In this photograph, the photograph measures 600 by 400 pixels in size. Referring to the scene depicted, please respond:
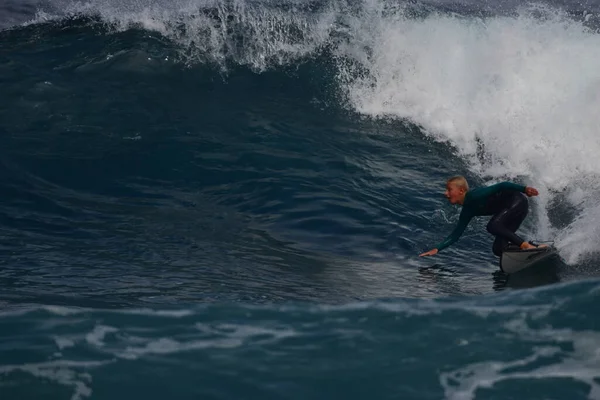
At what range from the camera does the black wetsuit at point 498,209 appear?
8227mm

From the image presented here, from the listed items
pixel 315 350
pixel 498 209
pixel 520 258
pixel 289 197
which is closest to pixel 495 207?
pixel 498 209

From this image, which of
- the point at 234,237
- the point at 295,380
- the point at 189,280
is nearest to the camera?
the point at 295,380

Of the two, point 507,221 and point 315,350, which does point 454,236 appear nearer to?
point 507,221

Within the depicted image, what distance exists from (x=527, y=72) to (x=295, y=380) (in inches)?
339

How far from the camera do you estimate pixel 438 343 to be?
239 inches

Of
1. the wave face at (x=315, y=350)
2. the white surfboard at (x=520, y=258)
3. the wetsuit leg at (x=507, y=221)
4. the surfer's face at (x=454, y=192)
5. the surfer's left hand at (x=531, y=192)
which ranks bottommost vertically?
the wave face at (x=315, y=350)

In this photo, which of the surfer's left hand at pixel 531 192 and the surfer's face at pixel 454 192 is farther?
the surfer's face at pixel 454 192

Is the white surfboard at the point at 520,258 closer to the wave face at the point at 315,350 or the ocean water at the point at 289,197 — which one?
the ocean water at the point at 289,197

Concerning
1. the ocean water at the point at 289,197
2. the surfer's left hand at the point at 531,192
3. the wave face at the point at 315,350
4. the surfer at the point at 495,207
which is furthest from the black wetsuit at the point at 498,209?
the wave face at the point at 315,350

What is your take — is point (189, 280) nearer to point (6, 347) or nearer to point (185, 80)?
point (6, 347)

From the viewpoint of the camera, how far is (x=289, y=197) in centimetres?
986

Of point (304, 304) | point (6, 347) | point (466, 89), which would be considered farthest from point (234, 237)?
point (466, 89)

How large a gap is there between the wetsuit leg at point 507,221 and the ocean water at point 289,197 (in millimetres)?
283

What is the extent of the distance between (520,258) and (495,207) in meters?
0.65
